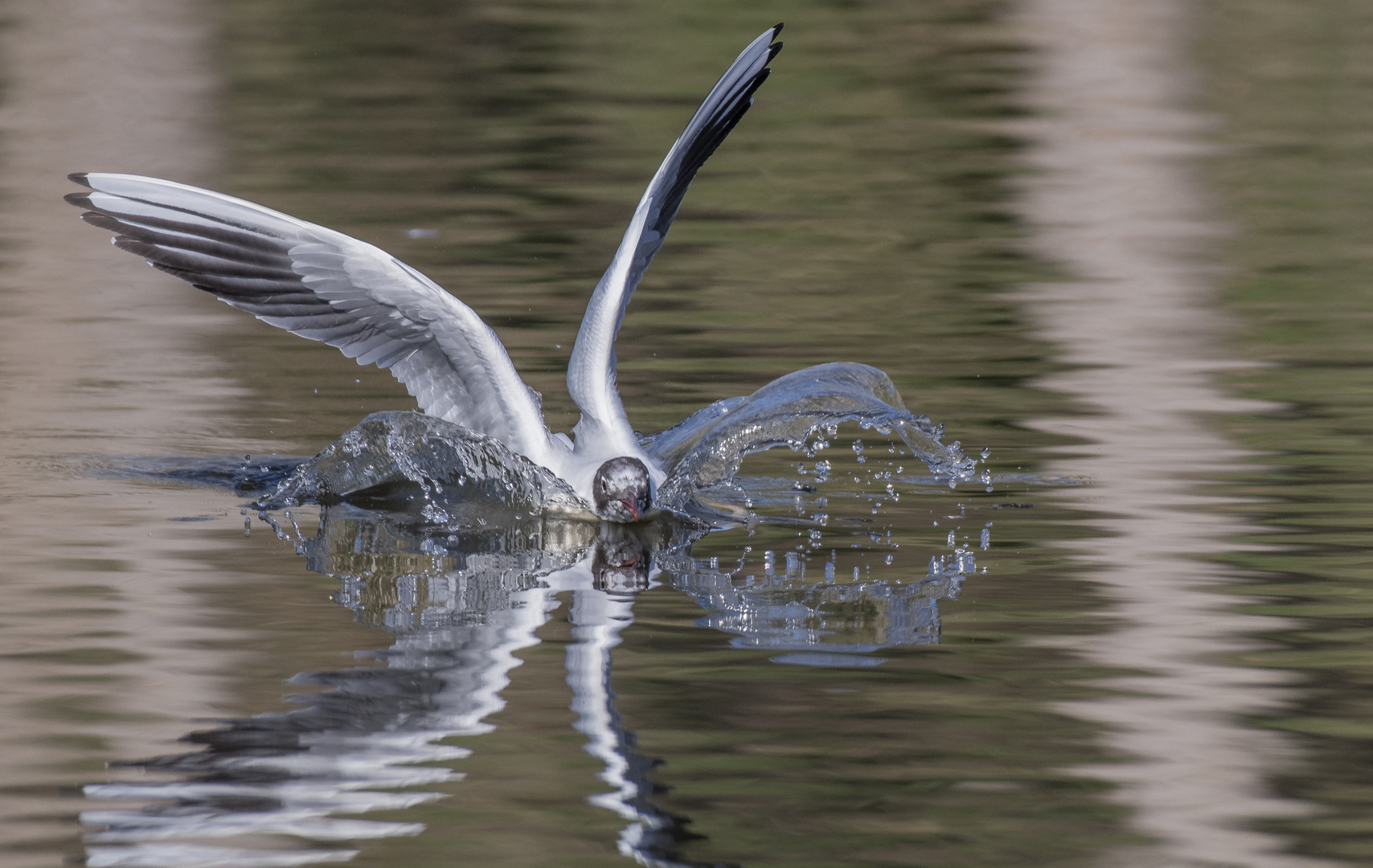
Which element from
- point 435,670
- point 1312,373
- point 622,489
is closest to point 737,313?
point 1312,373

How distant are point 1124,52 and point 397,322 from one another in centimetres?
1618

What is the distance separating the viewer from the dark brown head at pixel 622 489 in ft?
25.7

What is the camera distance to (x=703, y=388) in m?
9.43

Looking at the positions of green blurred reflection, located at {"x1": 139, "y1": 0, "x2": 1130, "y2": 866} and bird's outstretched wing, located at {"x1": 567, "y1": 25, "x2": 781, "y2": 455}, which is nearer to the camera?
green blurred reflection, located at {"x1": 139, "y1": 0, "x2": 1130, "y2": 866}

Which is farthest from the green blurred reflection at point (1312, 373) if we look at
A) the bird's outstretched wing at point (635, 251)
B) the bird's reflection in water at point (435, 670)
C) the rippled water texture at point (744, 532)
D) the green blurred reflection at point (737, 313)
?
the bird's outstretched wing at point (635, 251)

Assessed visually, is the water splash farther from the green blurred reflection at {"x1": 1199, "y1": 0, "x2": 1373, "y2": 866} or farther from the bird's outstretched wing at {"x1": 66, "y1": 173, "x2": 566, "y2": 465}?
the green blurred reflection at {"x1": 1199, "y1": 0, "x2": 1373, "y2": 866}

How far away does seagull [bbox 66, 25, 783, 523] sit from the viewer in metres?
7.60

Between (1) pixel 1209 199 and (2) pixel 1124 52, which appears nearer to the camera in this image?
(1) pixel 1209 199

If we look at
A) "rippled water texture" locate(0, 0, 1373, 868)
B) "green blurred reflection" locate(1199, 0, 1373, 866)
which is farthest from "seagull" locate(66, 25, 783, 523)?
"green blurred reflection" locate(1199, 0, 1373, 866)

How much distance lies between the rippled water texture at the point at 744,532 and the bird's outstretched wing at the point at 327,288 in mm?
287

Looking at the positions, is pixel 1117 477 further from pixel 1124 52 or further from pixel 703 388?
pixel 1124 52

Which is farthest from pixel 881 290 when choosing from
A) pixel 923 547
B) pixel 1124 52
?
pixel 1124 52

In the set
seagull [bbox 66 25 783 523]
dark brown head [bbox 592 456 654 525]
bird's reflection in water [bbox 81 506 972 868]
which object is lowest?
bird's reflection in water [bbox 81 506 972 868]

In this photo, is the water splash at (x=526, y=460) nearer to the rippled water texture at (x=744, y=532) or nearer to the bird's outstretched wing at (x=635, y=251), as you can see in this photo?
the rippled water texture at (x=744, y=532)
